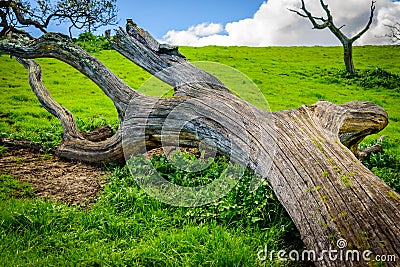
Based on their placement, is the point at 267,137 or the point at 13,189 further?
the point at 13,189

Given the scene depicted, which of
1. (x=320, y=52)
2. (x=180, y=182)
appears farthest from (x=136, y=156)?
(x=320, y=52)

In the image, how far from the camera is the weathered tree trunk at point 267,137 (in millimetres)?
3838

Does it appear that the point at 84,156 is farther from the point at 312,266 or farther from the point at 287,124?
the point at 312,266

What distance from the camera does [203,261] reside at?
13.2 ft

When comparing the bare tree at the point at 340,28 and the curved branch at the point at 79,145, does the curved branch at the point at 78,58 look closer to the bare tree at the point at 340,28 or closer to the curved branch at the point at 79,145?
the curved branch at the point at 79,145

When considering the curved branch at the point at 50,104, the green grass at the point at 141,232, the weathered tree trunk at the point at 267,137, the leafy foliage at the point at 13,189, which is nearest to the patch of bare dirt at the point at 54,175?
the leafy foliage at the point at 13,189

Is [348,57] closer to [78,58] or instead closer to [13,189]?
[78,58]

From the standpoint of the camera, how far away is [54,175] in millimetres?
7184

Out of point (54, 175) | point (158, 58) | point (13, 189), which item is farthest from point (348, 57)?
point (13, 189)

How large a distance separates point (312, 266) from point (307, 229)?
48 cm

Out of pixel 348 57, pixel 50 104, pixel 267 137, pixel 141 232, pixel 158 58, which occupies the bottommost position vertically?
pixel 141 232

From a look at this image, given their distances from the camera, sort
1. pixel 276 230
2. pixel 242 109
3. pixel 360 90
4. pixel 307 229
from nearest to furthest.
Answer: pixel 307 229 < pixel 276 230 < pixel 242 109 < pixel 360 90

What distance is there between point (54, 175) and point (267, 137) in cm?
429

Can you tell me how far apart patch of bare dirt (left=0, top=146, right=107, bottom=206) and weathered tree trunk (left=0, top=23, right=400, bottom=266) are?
1.23 feet
